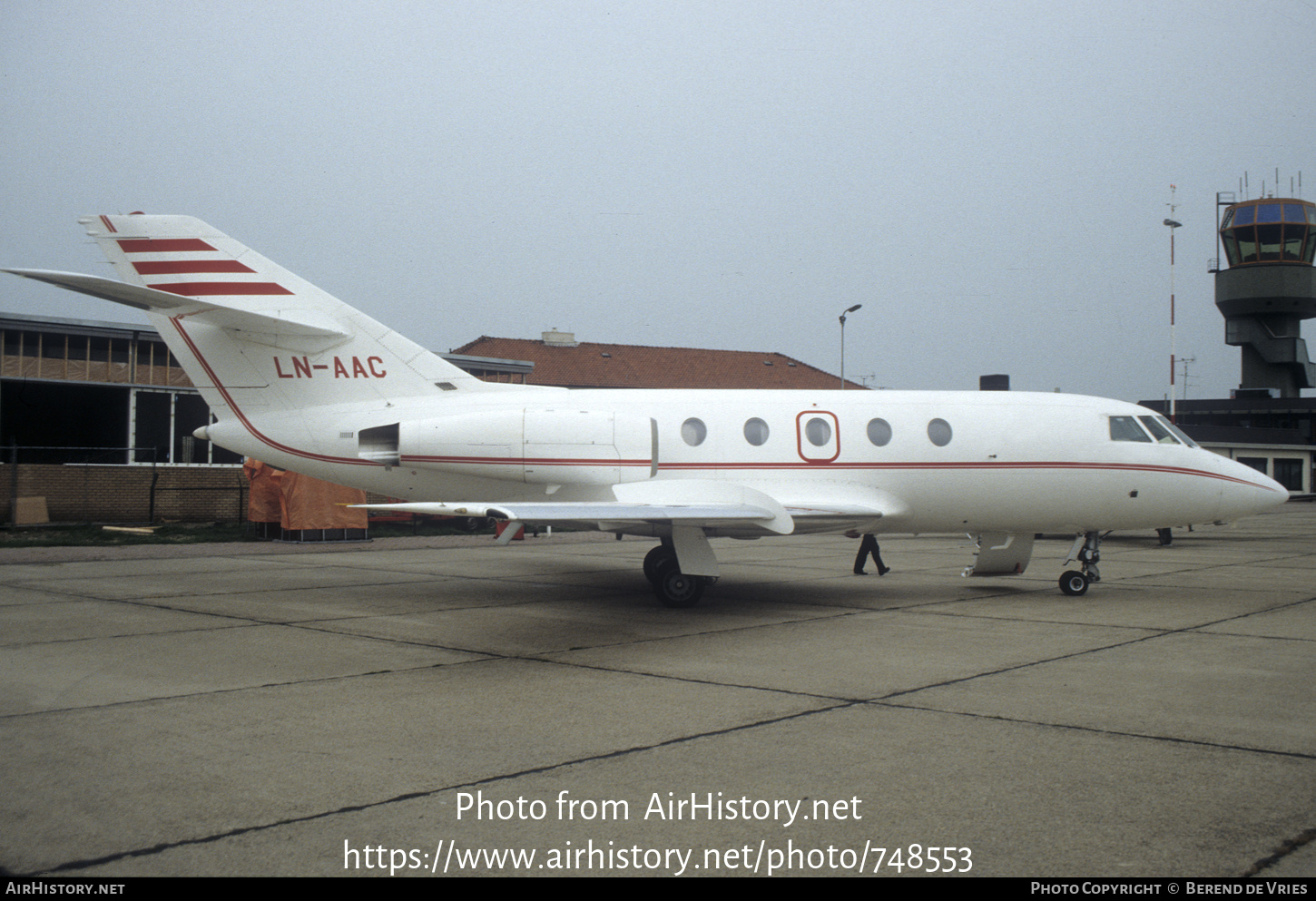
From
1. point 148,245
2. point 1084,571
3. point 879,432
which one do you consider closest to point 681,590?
point 879,432

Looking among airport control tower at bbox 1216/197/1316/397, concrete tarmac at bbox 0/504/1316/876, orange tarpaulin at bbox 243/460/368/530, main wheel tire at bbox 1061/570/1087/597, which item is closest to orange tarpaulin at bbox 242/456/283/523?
orange tarpaulin at bbox 243/460/368/530

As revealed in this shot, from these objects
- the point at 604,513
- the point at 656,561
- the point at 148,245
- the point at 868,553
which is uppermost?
the point at 148,245

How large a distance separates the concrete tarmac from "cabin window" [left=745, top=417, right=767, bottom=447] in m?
2.13

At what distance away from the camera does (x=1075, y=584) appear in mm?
13547

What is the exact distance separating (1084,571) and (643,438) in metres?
6.52

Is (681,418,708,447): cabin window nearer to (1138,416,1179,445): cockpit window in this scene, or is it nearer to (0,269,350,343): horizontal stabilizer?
(0,269,350,343): horizontal stabilizer

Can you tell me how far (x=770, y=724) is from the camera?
6418 millimetres

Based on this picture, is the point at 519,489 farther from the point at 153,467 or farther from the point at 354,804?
the point at 153,467

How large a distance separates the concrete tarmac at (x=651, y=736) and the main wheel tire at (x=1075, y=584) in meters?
0.98

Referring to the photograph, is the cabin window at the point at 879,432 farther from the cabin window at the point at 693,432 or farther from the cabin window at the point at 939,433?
the cabin window at the point at 693,432

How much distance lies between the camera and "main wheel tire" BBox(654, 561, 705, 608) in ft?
39.8

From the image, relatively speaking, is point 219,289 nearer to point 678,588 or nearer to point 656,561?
point 656,561
